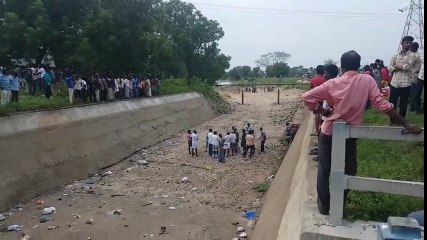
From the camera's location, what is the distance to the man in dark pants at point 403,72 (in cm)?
735

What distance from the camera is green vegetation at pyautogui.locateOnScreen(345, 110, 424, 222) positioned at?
4.11m

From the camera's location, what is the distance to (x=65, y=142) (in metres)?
15.2

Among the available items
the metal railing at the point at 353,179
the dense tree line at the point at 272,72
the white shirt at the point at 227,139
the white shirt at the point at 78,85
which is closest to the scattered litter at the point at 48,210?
the white shirt at the point at 78,85

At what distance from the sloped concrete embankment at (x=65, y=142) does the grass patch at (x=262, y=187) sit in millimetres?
6384

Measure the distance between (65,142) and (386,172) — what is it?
491 inches

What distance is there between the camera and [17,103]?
14.4m

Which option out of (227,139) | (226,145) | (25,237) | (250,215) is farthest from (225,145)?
(25,237)

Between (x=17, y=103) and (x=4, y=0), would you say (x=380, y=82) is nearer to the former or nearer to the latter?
(x=17, y=103)

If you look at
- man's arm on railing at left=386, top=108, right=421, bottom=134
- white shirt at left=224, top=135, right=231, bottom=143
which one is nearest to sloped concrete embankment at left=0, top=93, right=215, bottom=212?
white shirt at left=224, top=135, right=231, bottom=143

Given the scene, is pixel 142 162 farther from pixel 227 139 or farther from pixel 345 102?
pixel 345 102

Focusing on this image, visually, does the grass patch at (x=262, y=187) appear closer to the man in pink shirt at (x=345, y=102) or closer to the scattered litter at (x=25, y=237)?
the scattered litter at (x=25, y=237)

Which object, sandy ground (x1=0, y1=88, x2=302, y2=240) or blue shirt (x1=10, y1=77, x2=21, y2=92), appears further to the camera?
blue shirt (x1=10, y1=77, x2=21, y2=92)

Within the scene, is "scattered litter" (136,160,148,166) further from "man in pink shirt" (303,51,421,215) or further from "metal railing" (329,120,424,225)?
"metal railing" (329,120,424,225)

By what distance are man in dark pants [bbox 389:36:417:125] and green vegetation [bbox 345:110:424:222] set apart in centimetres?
72
